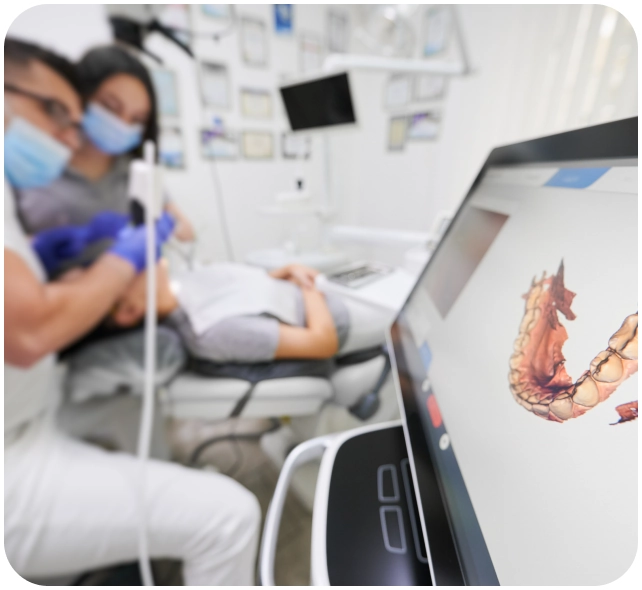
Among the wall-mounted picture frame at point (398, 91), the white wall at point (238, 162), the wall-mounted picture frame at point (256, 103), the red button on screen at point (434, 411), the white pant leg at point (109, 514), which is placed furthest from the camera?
the wall-mounted picture frame at point (398, 91)

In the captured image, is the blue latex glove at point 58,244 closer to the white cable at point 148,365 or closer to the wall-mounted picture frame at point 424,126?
the white cable at point 148,365

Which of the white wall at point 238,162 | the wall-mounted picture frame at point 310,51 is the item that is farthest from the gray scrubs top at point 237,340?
the wall-mounted picture frame at point 310,51

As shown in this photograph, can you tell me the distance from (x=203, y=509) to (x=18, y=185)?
A: 730mm

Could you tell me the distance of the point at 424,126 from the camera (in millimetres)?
1289

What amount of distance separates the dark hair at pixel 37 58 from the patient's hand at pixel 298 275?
64cm

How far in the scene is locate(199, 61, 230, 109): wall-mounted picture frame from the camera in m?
1.02

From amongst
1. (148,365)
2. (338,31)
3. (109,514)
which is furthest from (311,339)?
(338,31)

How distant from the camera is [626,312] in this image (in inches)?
6.2

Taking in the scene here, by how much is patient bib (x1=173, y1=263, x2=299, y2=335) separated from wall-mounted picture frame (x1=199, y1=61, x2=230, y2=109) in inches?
29.1

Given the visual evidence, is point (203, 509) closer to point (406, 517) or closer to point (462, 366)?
point (406, 517)

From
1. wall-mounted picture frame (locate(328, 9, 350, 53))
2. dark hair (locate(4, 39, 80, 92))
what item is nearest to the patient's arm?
dark hair (locate(4, 39, 80, 92))

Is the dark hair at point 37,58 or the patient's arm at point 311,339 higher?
the dark hair at point 37,58

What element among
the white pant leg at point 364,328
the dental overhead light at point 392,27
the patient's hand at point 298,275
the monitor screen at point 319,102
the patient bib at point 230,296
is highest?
the dental overhead light at point 392,27

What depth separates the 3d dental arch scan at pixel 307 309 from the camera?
0.18 m
